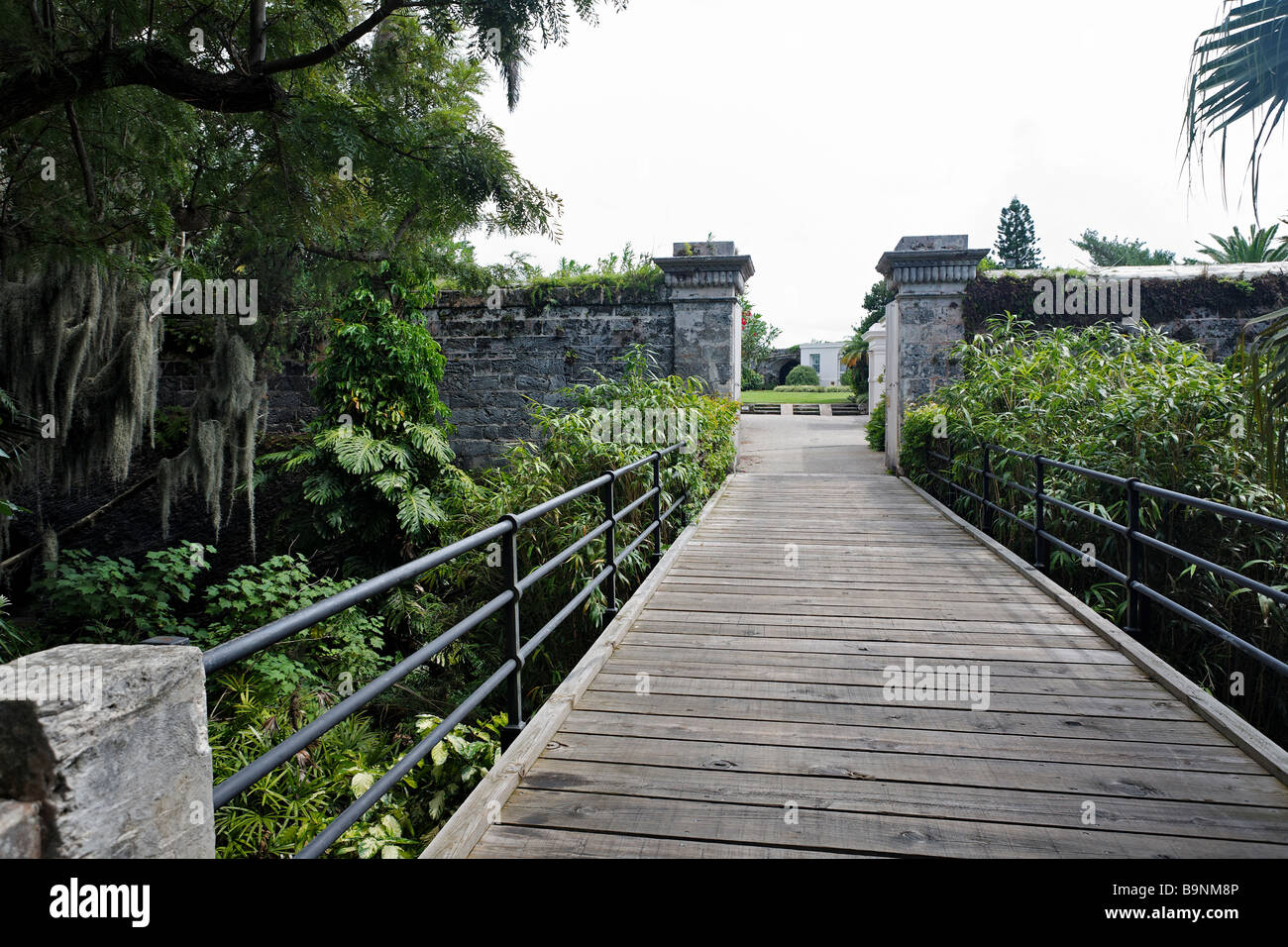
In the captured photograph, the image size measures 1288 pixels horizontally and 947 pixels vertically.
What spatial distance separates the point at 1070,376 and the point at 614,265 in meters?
5.28

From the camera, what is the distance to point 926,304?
9.00 metres

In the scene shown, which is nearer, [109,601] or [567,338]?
[109,601]

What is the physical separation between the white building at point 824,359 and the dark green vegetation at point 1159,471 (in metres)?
47.5

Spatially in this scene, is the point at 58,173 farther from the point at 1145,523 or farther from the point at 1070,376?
the point at 1070,376

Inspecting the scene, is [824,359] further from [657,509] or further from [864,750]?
[864,750]

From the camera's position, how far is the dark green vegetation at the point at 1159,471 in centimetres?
424

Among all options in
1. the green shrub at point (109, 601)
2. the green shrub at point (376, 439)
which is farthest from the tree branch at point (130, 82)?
the green shrub at point (376, 439)

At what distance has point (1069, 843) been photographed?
199 cm

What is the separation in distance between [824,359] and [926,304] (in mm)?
47182

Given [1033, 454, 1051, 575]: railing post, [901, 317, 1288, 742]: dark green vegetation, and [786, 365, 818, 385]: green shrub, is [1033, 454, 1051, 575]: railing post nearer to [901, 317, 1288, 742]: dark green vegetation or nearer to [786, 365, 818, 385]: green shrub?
[901, 317, 1288, 742]: dark green vegetation

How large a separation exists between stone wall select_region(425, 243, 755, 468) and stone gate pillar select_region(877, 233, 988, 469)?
5.77ft

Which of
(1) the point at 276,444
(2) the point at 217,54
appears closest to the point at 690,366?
(1) the point at 276,444

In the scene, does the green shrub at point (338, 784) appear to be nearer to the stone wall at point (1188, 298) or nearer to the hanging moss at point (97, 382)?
the hanging moss at point (97, 382)

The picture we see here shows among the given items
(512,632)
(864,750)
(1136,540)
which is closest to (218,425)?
(512,632)
